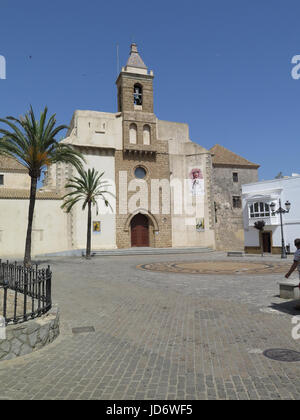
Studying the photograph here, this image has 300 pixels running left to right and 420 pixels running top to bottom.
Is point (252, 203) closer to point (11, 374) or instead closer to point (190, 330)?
point (190, 330)

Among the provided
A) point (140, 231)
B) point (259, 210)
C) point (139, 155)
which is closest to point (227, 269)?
point (259, 210)

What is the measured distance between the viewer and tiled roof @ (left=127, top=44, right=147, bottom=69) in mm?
37281

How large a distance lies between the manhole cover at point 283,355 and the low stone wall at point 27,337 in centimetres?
394

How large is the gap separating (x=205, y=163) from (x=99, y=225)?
47.9 feet

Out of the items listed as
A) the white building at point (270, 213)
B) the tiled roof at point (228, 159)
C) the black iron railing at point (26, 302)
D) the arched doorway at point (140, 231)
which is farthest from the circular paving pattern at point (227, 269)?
the tiled roof at point (228, 159)

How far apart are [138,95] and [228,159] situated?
17133 millimetres

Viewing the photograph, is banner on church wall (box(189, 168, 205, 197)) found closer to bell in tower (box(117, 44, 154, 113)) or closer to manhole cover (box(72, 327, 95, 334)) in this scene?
bell in tower (box(117, 44, 154, 113))

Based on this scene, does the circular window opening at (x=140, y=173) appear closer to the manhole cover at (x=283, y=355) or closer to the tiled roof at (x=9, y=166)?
the tiled roof at (x=9, y=166)

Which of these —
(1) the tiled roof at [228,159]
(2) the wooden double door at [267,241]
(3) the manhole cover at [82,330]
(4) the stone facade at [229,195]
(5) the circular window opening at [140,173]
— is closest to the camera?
(3) the manhole cover at [82,330]

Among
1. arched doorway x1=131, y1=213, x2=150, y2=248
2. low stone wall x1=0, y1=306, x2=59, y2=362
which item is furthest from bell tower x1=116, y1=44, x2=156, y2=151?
low stone wall x1=0, y1=306, x2=59, y2=362

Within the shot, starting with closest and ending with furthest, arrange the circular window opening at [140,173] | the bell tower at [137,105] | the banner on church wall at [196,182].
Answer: the bell tower at [137,105], the circular window opening at [140,173], the banner on church wall at [196,182]

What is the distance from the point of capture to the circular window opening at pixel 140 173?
3650 cm

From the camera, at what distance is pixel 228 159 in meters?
46.9

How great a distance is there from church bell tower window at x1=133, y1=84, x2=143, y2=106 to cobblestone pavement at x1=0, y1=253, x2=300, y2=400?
31.0 m
